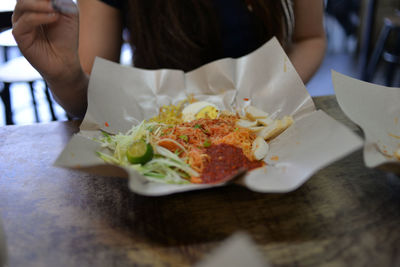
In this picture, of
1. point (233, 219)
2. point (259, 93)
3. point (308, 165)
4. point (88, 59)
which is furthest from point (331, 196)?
point (88, 59)

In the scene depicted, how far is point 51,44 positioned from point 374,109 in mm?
1282

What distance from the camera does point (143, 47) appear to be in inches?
80.4

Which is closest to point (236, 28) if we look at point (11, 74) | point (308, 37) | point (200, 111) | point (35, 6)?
point (308, 37)

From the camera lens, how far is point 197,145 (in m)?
1.21

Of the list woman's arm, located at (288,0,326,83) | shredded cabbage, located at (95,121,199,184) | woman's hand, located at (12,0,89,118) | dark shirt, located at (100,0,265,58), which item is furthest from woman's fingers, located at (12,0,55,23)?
woman's arm, located at (288,0,326,83)

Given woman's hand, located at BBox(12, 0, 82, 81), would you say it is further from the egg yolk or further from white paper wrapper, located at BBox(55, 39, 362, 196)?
the egg yolk

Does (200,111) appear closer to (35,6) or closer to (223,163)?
(223,163)

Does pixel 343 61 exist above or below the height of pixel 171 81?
below

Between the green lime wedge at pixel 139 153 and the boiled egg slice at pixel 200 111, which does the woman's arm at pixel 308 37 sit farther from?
the green lime wedge at pixel 139 153

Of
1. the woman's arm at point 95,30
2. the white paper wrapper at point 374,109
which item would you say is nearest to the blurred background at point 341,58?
the woman's arm at point 95,30

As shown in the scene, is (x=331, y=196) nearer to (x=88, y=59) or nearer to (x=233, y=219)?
(x=233, y=219)

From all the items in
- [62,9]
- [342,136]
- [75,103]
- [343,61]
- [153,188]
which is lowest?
[343,61]

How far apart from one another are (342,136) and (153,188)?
525 mm

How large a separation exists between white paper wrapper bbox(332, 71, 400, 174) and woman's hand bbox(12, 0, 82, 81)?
1.06 m
